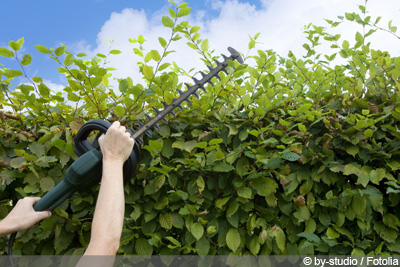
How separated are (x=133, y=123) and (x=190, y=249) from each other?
3.59 feet

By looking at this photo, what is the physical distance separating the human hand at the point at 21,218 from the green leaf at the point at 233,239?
131 cm

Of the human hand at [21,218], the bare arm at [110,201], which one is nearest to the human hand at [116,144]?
the bare arm at [110,201]

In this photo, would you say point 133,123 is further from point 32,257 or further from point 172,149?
point 32,257

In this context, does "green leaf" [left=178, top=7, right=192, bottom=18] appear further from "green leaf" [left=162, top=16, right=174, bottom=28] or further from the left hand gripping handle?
the left hand gripping handle

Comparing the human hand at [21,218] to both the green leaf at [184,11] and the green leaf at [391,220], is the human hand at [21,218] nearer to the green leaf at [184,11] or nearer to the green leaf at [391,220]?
the green leaf at [184,11]

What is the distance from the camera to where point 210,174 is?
9.73ft

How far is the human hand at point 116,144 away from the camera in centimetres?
178

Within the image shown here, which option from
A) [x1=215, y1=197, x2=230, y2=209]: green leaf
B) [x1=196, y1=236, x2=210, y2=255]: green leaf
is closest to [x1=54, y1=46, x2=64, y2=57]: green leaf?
[x1=215, y1=197, x2=230, y2=209]: green leaf

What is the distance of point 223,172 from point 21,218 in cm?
149

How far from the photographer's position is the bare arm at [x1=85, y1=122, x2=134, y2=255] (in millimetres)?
1613

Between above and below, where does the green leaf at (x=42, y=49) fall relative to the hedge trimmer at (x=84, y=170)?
above

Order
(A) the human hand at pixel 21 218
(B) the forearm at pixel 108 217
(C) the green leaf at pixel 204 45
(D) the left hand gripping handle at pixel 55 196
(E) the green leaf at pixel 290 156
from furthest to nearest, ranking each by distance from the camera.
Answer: (C) the green leaf at pixel 204 45, (E) the green leaf at pixel 290 156, (A) the human hand at pixel 21 218, (D) the left hand gripping handle at pixel 55 196, (B) the forearm at pixel 108 217

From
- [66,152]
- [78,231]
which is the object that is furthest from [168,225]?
[66,152]

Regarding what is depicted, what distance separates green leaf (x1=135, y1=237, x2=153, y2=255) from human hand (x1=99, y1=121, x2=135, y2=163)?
1249mm
